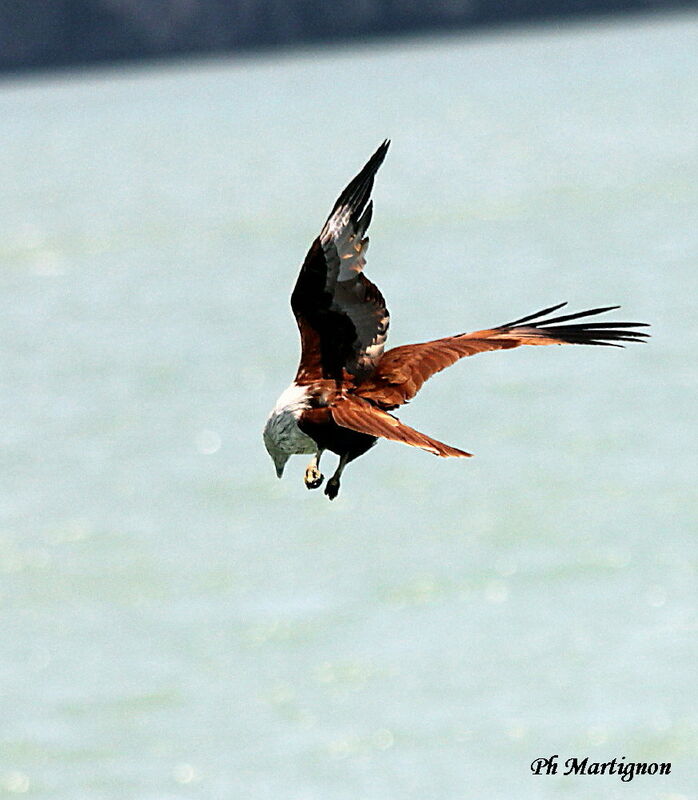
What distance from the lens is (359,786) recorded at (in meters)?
62.9

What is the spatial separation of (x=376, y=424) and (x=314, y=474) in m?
0.38

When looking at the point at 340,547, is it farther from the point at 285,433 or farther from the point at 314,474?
the point at 285,433

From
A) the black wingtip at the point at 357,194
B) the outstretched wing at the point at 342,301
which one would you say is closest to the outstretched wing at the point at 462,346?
the outstretched wing at the point at 342,301

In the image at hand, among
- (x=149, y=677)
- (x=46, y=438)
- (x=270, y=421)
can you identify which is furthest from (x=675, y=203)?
(x=270, y=421)

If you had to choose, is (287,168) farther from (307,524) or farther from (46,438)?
(307,524)

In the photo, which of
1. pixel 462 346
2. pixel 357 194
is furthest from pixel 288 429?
pixel 462 346

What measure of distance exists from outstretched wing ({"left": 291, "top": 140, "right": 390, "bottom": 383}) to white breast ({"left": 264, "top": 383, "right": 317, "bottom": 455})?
0.28 meters

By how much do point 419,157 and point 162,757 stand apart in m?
105

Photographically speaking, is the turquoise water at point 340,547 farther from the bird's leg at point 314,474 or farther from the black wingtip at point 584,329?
the bird's leg at point 314,474

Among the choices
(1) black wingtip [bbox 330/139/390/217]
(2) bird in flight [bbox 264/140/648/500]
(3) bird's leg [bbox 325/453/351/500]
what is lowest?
(3) bird's leg [bbox 325/453/351/500]

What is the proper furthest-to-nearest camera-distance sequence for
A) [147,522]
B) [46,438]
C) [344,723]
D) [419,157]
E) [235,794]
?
[419,157], [46,438], [147,522], [344,723], [235,794]

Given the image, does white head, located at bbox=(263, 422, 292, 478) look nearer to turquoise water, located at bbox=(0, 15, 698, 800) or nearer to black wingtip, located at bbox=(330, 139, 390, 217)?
black wingtip, located at bbox=(330, 139, 390, 217)

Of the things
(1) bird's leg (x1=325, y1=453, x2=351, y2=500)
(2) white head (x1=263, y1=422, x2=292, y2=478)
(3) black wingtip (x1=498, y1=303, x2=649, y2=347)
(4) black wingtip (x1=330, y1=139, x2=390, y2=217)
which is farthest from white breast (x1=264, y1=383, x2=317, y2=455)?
(3) black wingtip (x1=498, y1=303, x2=649, y2=347)

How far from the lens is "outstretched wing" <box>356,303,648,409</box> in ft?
22.7
